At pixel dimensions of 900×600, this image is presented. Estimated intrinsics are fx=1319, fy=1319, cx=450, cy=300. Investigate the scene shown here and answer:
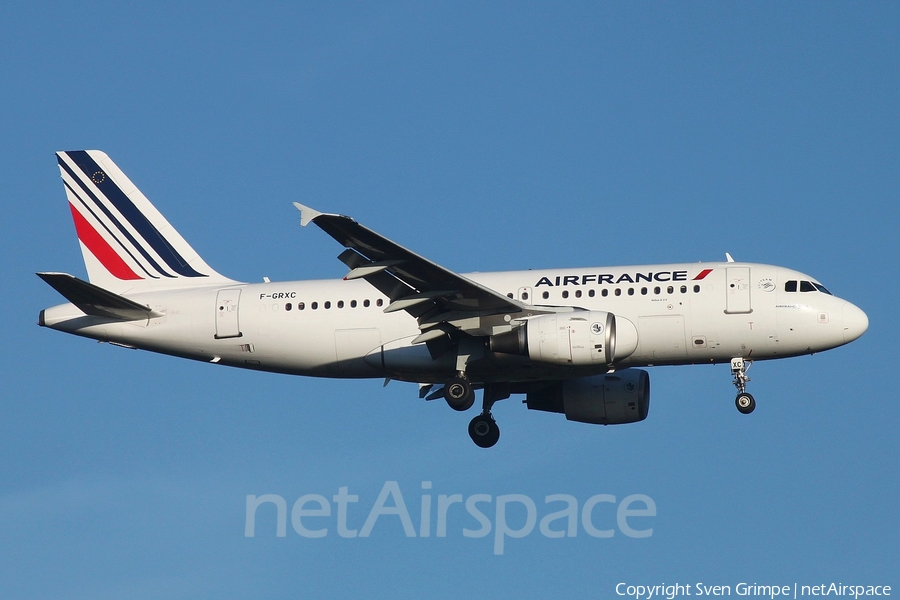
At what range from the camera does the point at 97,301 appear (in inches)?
1646

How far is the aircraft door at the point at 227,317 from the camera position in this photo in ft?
138

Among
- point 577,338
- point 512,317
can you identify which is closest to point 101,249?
point 512,317

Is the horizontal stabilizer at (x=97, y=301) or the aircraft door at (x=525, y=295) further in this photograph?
the aircraft door at (x=525, y=295)

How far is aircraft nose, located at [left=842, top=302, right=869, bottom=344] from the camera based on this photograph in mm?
39562

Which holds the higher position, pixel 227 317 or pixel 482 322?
pixel 227 317

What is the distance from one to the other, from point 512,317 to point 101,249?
15374 mm

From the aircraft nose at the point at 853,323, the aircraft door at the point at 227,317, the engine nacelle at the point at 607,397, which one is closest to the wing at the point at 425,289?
the engine nacelle at the point at 607,397

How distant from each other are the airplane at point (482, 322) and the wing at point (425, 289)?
1.9 inches

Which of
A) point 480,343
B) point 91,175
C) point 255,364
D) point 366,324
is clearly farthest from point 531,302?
point 91,175

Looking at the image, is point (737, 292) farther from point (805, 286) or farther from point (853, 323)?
point (853, 323)

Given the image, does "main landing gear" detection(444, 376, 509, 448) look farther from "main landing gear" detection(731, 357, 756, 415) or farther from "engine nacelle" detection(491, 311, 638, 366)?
"main landing gear" detection(731, 357, 756, 415)

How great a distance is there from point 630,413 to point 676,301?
552cm

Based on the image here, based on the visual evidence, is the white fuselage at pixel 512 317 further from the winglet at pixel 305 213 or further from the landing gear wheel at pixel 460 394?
the winglet at pixel 305 213

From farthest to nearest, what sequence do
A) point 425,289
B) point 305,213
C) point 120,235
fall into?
point 120,235 < point 425,289 < point 305,213
